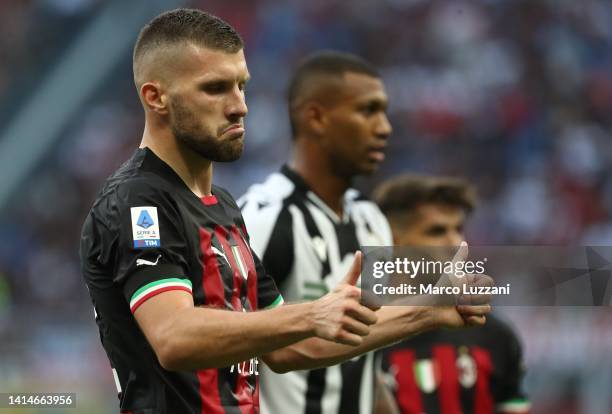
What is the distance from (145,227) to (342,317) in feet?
1.93

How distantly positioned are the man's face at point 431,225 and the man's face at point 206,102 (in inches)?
122

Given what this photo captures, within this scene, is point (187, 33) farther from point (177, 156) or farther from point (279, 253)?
point (279, 253)

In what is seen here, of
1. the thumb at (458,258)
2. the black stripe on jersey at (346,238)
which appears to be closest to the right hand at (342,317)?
the thumb at (458,258)

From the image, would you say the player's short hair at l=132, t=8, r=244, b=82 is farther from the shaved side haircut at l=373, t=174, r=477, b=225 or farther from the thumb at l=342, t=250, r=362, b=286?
the shaved side haircut at l=373, t=174, r=477, b=225

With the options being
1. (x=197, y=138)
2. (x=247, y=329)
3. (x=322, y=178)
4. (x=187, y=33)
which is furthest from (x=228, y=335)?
(x=322, y=178)

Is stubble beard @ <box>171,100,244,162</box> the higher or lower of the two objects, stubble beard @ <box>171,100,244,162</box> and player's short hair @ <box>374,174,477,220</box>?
the lower

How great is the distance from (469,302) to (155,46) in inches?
46.1

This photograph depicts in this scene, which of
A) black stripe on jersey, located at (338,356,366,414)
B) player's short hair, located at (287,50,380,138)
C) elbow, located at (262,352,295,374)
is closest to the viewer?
elbow, located at (262,352,295,374)

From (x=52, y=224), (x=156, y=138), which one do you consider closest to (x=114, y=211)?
(x=156, y=138)

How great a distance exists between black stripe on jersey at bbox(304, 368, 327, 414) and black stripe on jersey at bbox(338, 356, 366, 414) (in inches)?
4.4

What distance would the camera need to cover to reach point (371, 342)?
10.9 feet

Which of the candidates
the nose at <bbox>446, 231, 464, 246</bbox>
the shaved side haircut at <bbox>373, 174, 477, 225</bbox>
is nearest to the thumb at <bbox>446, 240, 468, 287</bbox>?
the nose at <bbox>446, 231, 464, 246</bbox>

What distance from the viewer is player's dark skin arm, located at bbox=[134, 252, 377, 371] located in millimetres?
2734

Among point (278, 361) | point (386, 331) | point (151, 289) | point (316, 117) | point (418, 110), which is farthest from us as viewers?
point (418, 110)
